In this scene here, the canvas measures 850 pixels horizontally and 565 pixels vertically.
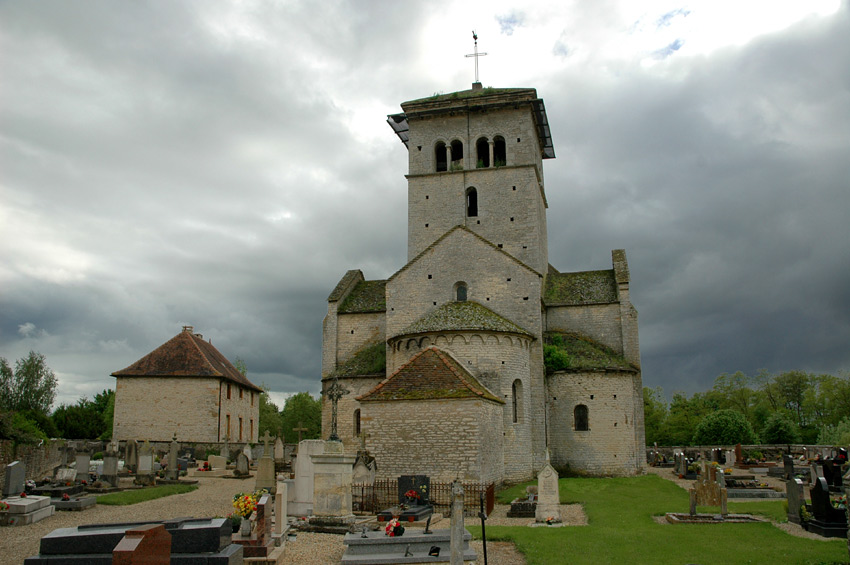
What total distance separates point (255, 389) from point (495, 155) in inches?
985

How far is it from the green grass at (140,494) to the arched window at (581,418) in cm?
1570

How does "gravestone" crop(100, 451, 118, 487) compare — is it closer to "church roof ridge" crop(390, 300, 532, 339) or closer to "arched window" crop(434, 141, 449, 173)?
"church roof ridge" crop(390, 300, 532, 339)

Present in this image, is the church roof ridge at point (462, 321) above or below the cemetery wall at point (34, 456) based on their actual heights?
above

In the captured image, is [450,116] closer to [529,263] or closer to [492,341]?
[529,263]

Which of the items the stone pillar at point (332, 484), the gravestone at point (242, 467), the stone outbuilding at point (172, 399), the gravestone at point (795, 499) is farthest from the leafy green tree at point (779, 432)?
the stone pillar at point (332, 484)

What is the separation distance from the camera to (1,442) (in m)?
21.8

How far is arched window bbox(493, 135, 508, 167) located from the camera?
32312 millimetres

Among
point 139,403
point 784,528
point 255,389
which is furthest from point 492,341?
point 255,389

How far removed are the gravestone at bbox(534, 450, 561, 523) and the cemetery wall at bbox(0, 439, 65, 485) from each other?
16.7 m

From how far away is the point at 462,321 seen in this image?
23.8 metres

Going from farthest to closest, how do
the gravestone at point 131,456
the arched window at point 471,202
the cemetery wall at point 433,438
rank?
the arched window at point 471,202 < the gravestone at point 131,456 < the cemetery wall at point 433,438

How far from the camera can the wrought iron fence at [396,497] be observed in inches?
681

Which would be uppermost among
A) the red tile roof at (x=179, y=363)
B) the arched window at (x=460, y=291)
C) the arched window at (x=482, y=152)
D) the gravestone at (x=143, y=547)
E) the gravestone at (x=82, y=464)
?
the arched window at (x=482, y=152)

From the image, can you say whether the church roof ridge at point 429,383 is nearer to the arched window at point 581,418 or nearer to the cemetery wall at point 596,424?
the cemetery wall at point 596,424
